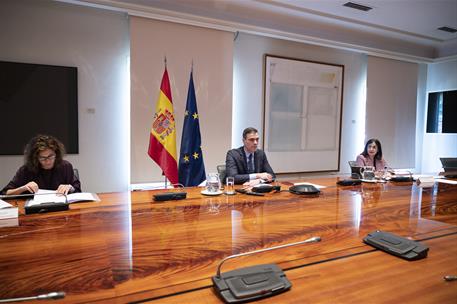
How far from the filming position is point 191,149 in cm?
376

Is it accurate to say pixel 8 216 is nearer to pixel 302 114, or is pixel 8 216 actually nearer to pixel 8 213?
pixel 8 213

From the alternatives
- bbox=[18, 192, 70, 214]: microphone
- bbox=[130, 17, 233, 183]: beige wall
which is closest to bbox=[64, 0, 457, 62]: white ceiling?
bbox=[130, 17, 233, 183]: beige wall

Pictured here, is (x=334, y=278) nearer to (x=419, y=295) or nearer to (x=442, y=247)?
(x=419, y=295)

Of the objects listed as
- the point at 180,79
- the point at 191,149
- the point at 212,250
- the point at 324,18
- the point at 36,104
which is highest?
the point at 324,18

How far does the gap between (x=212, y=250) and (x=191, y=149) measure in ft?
8.91

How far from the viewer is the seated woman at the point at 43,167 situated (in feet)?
7.27

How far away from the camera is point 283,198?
1.96 metres

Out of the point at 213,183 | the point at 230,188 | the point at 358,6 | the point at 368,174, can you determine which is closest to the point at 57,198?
the point at 213,183

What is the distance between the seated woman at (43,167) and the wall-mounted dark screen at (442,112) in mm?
6122

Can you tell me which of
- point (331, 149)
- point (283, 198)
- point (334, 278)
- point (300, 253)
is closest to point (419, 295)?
point (334, 278)

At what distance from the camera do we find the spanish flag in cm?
351

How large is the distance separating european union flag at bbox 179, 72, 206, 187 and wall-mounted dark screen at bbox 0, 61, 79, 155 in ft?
4.03

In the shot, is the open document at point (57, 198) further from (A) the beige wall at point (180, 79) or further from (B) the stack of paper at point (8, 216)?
(A) the beige wall at point (180, 79)

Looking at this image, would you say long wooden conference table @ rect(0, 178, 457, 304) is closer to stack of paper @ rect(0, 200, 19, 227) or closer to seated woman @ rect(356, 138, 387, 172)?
stack of paper @ rect(0, 200, 19, 227)
